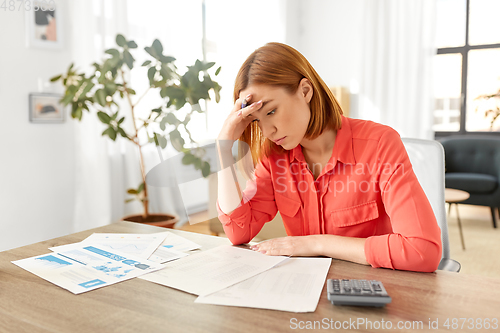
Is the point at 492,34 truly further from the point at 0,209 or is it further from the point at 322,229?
the point at 0,209

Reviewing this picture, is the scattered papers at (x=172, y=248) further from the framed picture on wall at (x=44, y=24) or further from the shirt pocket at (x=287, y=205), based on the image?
the framed picture on wall at (x=44, y=24)

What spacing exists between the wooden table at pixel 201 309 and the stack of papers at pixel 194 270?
3 centimetres

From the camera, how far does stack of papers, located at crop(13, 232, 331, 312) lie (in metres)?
0.76

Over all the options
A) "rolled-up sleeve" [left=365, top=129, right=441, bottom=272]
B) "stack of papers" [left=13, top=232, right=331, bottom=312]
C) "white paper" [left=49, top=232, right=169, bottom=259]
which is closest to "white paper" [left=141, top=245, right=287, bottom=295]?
"stack of papers" [left=13, top=232, right=331, bottom=312]

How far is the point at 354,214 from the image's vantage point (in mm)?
1134

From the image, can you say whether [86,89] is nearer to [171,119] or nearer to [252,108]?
[171,119]

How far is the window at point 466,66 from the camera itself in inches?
186

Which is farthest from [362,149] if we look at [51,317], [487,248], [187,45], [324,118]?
[187,45]

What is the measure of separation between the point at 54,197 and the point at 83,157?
329 mm

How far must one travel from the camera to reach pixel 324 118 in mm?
1204

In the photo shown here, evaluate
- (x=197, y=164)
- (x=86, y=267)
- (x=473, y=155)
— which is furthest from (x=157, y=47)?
(x=473, y=155)

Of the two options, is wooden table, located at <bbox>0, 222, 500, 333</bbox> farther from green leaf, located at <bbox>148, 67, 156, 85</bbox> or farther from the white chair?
green leaf, located at <bbox>148, 67, 156, 85</bbox>

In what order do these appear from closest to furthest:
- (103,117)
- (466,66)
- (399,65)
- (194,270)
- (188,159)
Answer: (194,270) → (188,159) → (103,117) → (466,66) → (399,65)

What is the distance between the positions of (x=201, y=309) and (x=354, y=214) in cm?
57
